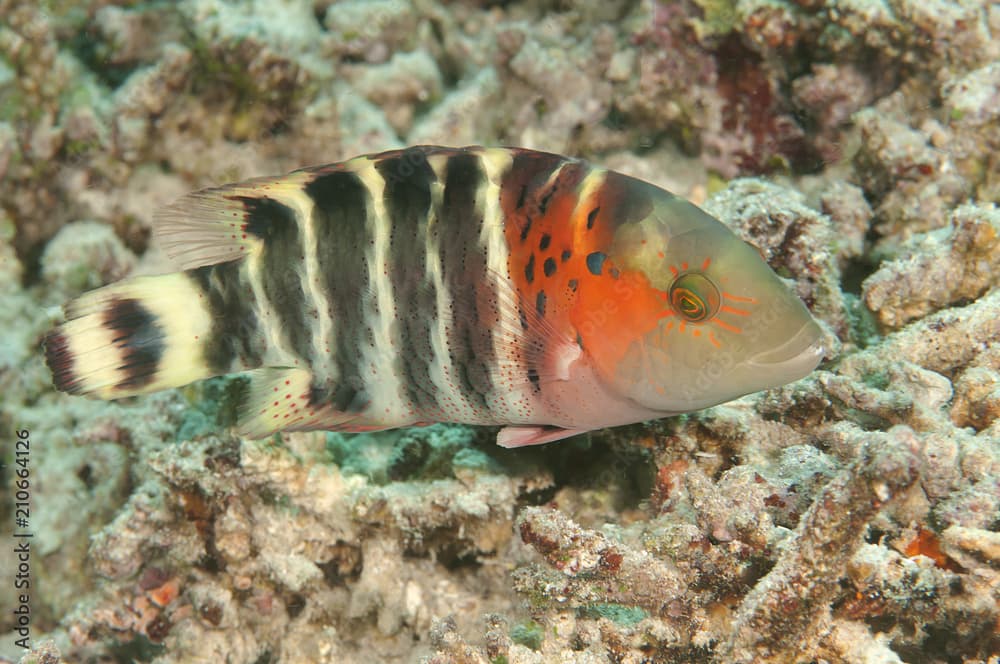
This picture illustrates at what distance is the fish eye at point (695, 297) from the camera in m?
2.52

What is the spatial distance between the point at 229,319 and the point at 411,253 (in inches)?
35.7

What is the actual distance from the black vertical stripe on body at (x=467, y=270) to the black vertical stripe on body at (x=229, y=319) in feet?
2.99

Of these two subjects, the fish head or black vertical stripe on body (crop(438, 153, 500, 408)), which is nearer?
the fish head

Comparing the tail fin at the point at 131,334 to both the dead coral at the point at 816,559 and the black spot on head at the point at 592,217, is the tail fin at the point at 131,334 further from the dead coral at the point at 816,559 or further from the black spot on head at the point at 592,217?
the dead coral at the point at 816,559

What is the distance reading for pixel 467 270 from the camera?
9.27 ft

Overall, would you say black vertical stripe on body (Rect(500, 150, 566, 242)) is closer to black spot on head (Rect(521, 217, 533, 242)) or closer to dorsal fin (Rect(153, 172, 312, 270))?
black spot on head (Rect(521, 217, 533, 242))

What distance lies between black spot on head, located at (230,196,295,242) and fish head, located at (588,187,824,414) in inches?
55.8

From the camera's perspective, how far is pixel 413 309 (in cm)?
290

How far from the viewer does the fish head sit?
8.14 feet

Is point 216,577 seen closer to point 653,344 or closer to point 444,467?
point 444,467

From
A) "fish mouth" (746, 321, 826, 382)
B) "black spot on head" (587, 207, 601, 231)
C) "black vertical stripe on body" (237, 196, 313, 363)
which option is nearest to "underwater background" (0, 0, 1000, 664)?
"fish mouth" (746, 321, 826, 382)

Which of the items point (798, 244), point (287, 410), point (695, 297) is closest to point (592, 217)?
point (695, 297)

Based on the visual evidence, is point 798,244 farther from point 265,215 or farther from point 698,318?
point 265,215

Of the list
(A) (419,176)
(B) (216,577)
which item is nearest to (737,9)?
(A) (419,176)
